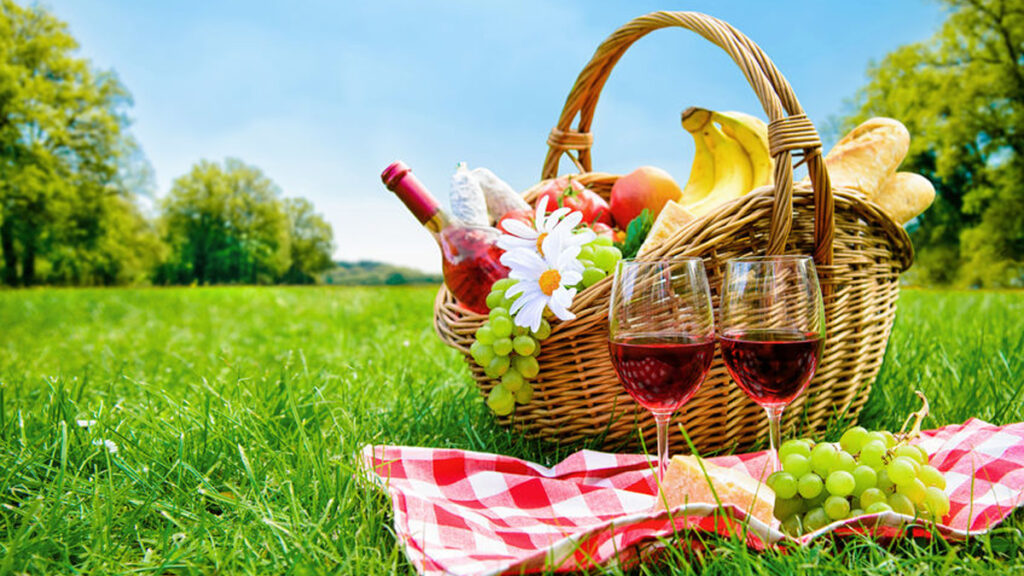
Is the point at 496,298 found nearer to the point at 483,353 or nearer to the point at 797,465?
the point at 483,353

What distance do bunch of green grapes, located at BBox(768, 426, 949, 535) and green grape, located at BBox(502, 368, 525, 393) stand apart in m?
0.69

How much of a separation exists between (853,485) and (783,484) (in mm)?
134

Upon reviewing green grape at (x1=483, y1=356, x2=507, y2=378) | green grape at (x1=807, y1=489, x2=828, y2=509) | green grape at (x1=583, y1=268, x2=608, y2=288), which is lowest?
green grape at (x1=807, y1=489, x2=828, y2=509)

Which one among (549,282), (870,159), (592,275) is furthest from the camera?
(870,159)

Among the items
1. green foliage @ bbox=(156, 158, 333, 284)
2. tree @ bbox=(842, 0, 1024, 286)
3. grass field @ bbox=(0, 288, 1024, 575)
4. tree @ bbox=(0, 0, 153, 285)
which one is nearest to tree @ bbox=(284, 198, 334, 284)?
green foliage @ bbox=(156, 158, 333, 284)

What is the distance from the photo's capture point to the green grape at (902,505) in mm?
1348

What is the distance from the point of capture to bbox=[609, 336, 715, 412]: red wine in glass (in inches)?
53.6

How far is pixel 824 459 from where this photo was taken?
1.39 metres

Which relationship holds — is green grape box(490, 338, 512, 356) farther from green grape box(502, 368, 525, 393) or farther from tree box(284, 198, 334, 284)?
tree box(284, 198, 334, 284)

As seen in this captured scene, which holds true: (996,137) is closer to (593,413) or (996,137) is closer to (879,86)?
(879,86)

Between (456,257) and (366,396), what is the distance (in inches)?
31.0

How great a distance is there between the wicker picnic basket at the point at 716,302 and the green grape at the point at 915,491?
1.73 feet

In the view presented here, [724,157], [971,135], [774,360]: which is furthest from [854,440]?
[971,135]

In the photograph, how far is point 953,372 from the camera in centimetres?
265
